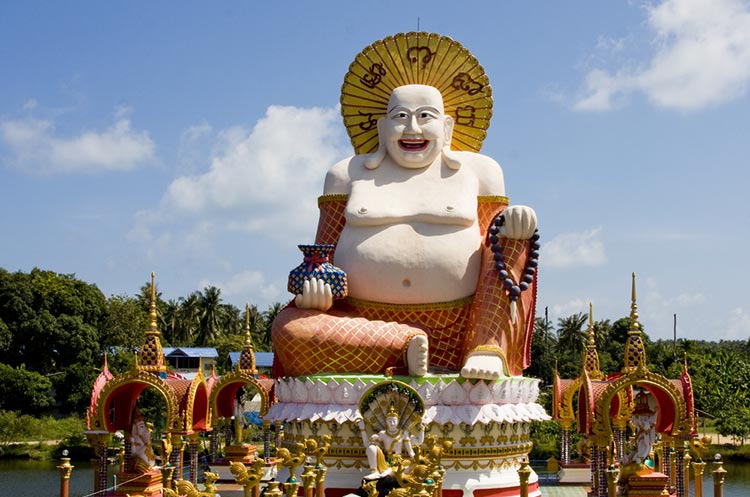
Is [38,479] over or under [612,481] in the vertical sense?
under

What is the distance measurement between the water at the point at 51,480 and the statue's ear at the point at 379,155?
833cm

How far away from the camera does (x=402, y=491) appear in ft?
25.9

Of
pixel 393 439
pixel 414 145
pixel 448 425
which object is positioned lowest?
pixel 393 439

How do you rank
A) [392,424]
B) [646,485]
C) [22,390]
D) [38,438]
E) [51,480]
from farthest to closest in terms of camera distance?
[22,390]
[38,438]
[51,480]
[646,485]
[392,424]

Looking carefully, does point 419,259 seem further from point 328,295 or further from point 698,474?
point 698,474

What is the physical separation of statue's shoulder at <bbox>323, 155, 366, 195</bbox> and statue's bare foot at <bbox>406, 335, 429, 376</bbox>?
3.28 metres

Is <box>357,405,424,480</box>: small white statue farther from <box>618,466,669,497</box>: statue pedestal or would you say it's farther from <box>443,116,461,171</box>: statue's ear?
<box>443,116,461,171</box>: statue's ear

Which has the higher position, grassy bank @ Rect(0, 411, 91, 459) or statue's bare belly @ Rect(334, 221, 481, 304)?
statue's bare belly @ Rect(334, 221, 481, 304)

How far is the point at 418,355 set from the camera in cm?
1177

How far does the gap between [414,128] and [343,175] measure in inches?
54.1

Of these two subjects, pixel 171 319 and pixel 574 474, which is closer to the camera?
pixel 574 474

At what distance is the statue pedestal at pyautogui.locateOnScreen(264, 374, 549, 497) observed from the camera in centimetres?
1161

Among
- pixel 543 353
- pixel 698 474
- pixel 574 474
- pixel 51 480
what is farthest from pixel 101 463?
pixel 543 353

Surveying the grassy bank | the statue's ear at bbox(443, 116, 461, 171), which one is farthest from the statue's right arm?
the grassy bank
